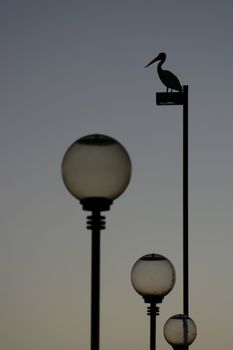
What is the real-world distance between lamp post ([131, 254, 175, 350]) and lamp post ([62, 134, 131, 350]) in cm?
288

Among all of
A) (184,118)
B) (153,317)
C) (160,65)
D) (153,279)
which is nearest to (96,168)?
(153,279)

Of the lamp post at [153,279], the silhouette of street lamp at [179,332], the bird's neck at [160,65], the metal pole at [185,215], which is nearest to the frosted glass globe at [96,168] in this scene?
the lamp post at [153,279]

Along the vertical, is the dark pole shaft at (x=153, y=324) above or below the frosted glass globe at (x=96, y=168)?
below

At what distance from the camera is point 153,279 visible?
29.2 ft

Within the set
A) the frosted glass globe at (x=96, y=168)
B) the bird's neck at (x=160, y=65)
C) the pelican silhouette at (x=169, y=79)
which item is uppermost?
the bird's neck at (x=160, y=65)

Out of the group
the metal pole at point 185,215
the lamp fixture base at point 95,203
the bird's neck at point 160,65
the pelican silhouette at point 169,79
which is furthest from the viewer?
the bird's neck at point 160,65

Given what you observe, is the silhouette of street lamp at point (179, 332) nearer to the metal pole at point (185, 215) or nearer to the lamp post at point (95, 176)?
the metal pole at point (185, 215)

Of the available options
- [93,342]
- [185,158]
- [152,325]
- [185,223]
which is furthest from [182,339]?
[93,342]

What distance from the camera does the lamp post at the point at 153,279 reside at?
890cm

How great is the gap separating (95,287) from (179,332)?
519 cm

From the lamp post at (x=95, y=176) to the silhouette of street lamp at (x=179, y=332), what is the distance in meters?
5.09

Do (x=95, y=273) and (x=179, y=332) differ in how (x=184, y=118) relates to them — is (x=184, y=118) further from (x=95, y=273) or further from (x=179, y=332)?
(x=95, y=273)

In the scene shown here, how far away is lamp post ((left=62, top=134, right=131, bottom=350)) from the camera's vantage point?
5.92m

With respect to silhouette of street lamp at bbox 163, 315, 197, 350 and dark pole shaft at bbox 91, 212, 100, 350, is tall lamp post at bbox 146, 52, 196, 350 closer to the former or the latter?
silhouette of street lamp at bbox 163, 315, 197, 350
